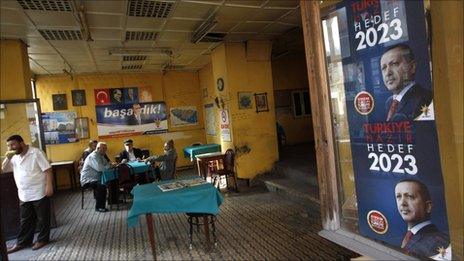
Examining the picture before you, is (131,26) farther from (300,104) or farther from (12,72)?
(300,104)

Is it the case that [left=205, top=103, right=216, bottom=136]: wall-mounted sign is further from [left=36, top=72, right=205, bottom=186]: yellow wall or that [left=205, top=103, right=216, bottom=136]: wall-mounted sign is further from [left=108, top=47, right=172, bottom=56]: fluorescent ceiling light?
[left=108, top=47, right=172, bottom=56]: fluorescent ceiling light

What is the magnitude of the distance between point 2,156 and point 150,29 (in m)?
3.30

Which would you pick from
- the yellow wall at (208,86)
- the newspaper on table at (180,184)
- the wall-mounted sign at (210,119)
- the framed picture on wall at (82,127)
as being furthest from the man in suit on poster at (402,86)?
the framed picture on wall at (82,127)

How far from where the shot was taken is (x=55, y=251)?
4.27 metres

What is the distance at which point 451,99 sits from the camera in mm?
1570

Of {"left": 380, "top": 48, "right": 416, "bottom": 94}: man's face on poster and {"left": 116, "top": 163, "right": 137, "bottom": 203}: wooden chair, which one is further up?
{"left": 380, "top": 48, "right": 416, "bottom": 94}: man's face on poster

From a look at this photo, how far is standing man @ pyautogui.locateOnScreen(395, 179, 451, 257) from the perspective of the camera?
1669mm

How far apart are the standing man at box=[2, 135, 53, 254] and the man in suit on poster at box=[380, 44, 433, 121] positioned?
14.6ft

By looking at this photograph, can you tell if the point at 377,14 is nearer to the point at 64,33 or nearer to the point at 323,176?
the point at 323,176

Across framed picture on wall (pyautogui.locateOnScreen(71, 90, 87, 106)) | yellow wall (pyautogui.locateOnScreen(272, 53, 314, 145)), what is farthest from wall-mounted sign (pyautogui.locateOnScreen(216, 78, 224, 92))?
framed picture on wall (pyautogui.locateOnScreen(71, 90, 87, 106))

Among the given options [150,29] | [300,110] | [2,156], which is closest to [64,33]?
[150,29]

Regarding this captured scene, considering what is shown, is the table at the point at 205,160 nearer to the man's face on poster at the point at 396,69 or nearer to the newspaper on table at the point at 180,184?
the newspaper on table at the point at 180,184

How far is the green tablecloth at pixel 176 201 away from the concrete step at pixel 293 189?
1.95m

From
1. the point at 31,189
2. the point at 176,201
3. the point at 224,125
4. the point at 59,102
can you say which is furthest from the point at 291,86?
the point at 31,189
